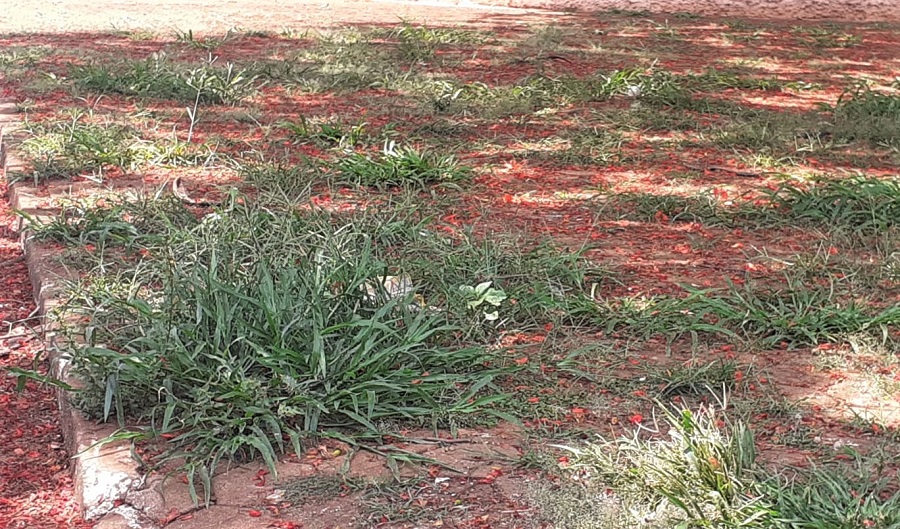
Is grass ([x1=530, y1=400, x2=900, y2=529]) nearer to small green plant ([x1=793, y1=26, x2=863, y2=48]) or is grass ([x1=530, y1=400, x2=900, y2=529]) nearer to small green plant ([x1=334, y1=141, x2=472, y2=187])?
small green plant ([x1=334, y1=141, x2=472, y2=187])

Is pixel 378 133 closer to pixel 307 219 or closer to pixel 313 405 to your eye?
pixel 307 219

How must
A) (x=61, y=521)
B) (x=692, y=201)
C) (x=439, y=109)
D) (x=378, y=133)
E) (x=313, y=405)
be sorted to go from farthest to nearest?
1. (x=439, y=109)
2. (x=378, y=133)
3. (x=692, y=201)
4. (x=313, y=405)
5. (x=61, y=521)

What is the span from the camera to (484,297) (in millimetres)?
3785

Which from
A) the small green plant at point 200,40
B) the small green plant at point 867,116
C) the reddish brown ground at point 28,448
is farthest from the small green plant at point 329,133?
the small green plant at point 200,40

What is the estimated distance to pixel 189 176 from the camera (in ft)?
18.0

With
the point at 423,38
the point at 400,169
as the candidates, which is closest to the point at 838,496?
the point at 400,169

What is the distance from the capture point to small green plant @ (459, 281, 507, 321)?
377 cm

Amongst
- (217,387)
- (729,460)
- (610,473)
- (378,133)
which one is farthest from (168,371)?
(378,133)

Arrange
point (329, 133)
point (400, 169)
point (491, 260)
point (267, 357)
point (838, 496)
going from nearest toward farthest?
point (838, 496) < point (267, 357) < point (491, 260) < point (400, 169) < point (329, 133)

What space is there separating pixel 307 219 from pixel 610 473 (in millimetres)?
2012

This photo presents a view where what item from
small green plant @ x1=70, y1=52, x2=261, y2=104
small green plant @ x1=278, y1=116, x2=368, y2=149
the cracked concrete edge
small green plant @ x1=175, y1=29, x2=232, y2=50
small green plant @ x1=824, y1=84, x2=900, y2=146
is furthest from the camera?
small green plant @ x1=175, y1=29, x2=232, y2=50

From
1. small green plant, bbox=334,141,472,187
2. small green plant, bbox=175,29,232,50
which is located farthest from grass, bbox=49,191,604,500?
small green plant, bbox=175,29,232,50

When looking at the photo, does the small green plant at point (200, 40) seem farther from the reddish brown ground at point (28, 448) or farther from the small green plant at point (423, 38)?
the reddish brown ground at point (28, 448)

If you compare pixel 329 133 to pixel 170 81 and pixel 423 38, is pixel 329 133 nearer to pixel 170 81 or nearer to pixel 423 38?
pixel 170 81
